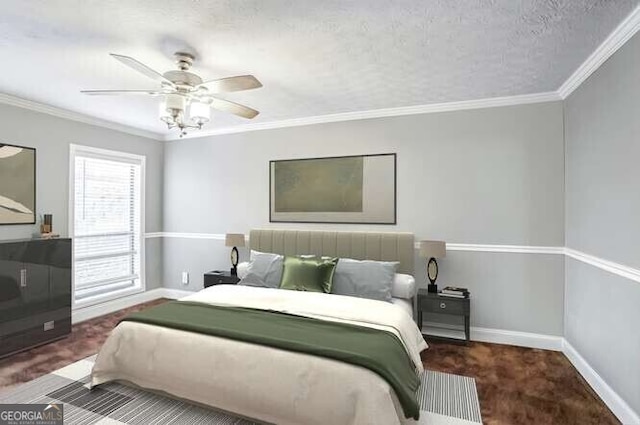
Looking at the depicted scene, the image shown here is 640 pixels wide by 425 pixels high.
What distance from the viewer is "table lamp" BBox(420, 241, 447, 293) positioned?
3.65 meters

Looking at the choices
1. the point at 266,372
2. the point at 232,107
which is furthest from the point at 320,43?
the point at 266,372

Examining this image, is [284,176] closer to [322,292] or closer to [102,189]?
[322,292]

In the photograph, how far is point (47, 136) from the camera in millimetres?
3973

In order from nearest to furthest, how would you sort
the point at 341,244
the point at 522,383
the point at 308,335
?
the point at 308,335
the point at 522,383
the point at 341,244

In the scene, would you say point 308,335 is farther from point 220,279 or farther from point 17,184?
point 17,184

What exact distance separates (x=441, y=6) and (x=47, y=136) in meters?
4.48

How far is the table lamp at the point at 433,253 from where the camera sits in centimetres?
365

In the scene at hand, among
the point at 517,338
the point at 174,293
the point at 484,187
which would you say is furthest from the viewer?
the point at 174,293

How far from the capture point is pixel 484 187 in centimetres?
375

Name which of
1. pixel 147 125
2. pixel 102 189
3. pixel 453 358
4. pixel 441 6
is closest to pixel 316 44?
pixel 441 6

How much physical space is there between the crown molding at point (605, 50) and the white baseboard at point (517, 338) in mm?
2546

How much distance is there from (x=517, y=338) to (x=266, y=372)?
9.62 ft

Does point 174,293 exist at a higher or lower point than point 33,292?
lower

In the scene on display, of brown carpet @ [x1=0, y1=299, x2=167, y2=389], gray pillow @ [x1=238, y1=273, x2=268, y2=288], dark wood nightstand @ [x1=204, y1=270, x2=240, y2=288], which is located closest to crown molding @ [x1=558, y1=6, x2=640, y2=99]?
gray pillow @ [x1=238, y1=273, x2=268, y2=288]
